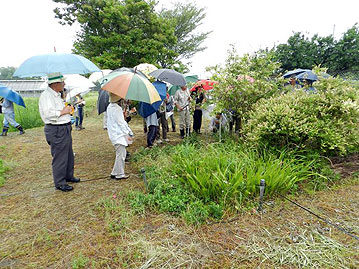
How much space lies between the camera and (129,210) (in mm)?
3035

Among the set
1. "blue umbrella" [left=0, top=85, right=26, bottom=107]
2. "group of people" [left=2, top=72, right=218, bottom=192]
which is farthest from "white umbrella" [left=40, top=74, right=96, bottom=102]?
"group of people" [left=2, top=72, right=218, bottom=192]

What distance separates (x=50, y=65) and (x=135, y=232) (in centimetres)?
282

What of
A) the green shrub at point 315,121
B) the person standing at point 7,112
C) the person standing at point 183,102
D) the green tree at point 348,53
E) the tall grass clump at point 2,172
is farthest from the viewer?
the green tree at point 348,53

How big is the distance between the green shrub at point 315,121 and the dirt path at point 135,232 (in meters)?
0.86

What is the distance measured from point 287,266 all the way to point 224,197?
1076 millimetres

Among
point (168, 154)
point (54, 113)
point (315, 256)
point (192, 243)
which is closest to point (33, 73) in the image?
point (54, 113)

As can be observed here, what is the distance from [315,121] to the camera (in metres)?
3.83

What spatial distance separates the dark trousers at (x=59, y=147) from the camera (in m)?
3.50

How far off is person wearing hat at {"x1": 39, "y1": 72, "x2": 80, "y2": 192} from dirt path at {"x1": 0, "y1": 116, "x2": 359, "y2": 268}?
0.41 m

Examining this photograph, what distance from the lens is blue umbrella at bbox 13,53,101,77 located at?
10.8 feet

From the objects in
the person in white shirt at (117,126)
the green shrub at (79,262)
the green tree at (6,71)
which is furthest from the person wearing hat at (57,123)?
the green tree at (6,71)

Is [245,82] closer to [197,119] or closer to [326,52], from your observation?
[197,119]

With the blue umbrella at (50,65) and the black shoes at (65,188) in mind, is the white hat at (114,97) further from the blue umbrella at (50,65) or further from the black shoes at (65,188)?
the black shoes at (65,188)

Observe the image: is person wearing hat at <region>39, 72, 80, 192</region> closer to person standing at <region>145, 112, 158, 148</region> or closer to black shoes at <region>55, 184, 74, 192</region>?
black shoes at <region>55, 184, 74, 192</region>
